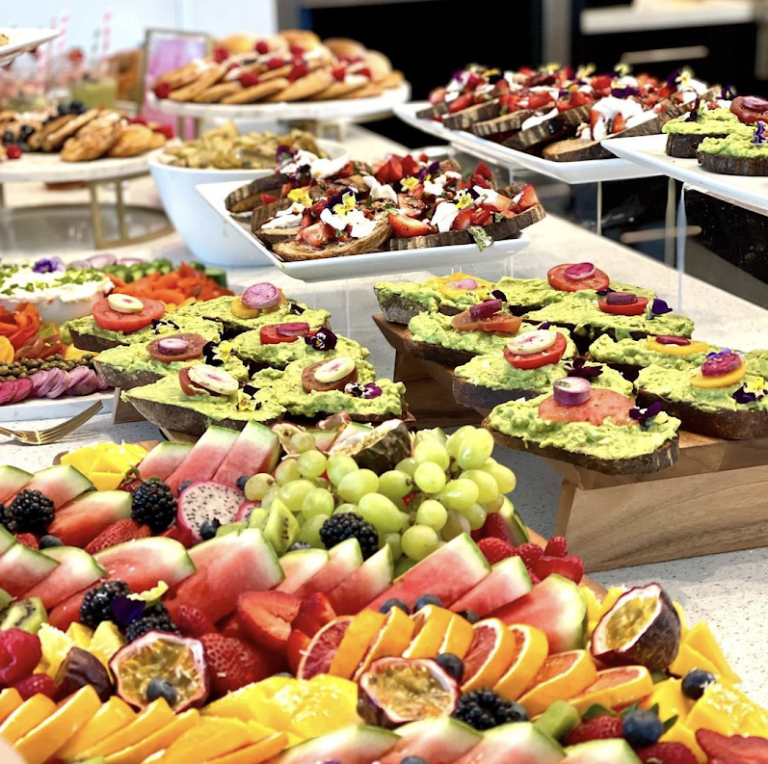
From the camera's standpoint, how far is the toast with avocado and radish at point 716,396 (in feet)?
5.70

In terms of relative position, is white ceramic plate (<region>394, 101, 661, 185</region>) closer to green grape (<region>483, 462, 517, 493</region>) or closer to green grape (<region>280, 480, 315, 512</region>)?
green grape (<region>483, 462, 517, 493</region>)

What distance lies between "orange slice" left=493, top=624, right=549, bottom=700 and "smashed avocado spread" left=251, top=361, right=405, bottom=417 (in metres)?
0.71

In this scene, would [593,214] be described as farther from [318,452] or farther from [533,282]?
[318,452]

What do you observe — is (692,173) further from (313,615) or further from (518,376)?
(313,615)

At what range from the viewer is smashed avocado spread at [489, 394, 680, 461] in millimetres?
1653

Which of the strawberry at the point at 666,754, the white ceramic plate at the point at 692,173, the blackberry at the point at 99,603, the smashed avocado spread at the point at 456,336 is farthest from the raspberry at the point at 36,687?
the white ceramic plate at the point at 692,173

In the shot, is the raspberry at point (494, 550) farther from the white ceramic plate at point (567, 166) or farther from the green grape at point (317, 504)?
the white ceramic plate at point (567, 166)

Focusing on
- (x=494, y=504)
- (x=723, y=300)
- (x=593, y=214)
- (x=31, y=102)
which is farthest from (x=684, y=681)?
(x=31, y=102)

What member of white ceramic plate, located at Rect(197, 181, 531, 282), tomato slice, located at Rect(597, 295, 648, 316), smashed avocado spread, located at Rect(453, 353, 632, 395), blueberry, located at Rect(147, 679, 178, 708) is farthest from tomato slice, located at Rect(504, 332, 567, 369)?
blueberry, located at Rect(147, 679, 178, 708)

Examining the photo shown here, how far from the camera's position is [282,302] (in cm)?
237

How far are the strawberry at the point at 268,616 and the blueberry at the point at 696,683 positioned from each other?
39 centimetres

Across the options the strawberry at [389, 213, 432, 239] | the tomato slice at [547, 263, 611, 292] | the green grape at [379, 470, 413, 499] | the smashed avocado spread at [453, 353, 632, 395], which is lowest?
the smashed avocado spread at [453, 353, 632, 395]

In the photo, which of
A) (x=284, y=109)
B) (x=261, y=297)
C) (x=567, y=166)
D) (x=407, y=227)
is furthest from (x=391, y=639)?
(x=284, y=109)

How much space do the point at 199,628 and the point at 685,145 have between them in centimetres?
146
